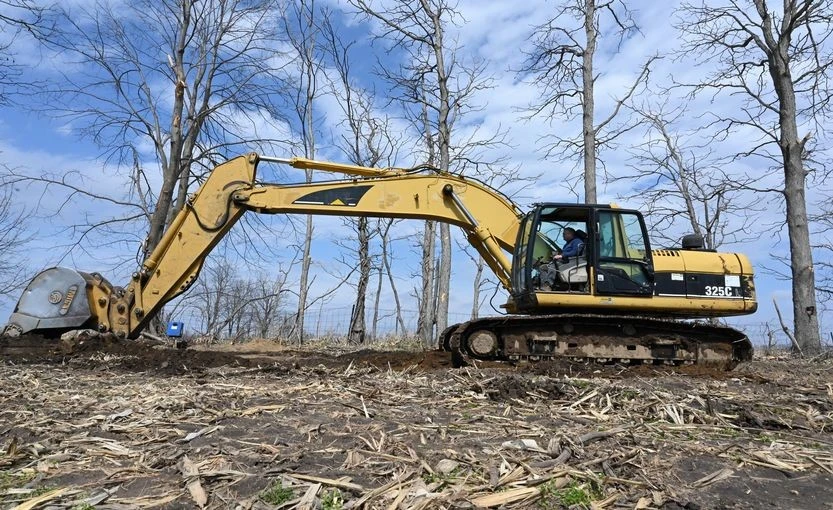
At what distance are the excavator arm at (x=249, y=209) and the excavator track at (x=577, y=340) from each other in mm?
951

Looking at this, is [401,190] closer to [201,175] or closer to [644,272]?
[644,272]

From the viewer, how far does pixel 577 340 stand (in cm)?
880

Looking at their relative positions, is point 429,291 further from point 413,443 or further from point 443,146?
point 413,443

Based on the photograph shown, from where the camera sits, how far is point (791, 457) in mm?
3936

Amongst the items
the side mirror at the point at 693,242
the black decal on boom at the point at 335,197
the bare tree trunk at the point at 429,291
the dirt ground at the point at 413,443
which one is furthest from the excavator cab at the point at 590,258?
the bare tree trunk at the point at 429,291

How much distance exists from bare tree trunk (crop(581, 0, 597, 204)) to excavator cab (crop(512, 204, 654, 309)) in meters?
5.89

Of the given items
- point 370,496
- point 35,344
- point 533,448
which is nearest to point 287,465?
point 370,496

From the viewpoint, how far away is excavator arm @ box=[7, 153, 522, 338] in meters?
9.44

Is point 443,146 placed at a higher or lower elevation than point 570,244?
higher

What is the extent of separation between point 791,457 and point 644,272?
4929 millimetres

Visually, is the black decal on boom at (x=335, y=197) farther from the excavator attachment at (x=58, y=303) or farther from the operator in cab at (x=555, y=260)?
the excavator attachment at (x=58, y=303)

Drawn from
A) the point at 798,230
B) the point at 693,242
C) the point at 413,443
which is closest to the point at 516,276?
the point at 693,242

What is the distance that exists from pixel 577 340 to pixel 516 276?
1.29m

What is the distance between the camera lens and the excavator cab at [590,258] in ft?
28.3
